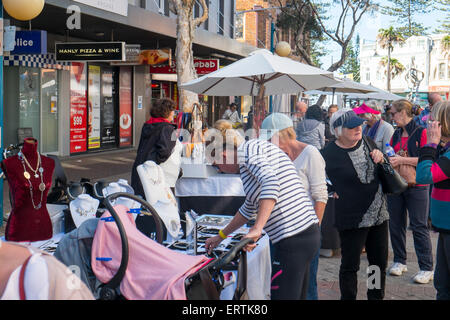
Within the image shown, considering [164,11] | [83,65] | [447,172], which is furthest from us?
[164,11]

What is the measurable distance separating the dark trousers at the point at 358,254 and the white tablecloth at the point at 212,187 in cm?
220

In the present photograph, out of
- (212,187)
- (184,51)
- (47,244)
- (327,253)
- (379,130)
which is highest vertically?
(184,51)

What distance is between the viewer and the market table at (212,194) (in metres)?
6.48

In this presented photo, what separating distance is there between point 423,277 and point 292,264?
272 centimetres

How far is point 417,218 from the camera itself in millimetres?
5602

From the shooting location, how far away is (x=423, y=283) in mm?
5520

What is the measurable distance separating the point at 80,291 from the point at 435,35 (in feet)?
272

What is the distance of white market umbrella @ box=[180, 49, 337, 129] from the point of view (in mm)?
7449

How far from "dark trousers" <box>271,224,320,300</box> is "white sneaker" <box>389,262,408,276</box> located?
2.68 meters

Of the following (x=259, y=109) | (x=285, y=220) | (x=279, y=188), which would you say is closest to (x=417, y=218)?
(x=285, y=220)

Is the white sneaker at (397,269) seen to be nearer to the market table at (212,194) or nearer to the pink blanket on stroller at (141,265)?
the market table at (212,194)

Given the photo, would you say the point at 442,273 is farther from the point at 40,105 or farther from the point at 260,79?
the point at 40,105

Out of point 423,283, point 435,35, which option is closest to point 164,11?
point 423,283
